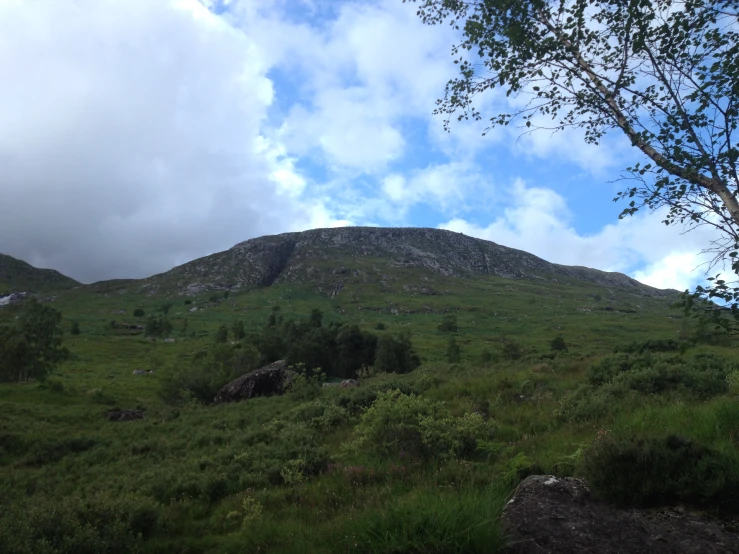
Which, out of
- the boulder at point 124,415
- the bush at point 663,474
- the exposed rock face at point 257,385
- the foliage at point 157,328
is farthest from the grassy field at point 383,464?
the foliage at point 157,328

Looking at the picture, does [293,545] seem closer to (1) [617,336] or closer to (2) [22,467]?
(2) [22,467]

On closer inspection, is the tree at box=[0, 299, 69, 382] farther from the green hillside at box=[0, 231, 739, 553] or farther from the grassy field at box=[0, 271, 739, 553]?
the grassy field at box=[0, 271, 739, 553]

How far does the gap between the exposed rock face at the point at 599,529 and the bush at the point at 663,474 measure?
0.25m

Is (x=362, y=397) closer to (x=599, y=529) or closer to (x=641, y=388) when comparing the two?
(x=641, y=388)

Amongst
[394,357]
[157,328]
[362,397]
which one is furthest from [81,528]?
[157,328]

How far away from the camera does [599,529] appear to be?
509 cm

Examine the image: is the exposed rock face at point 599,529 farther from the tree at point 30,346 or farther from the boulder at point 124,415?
the tree at point 30,346

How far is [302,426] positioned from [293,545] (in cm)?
1037

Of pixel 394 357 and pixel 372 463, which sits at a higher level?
pixel 394 357

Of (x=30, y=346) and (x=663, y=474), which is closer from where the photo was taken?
(x=663, y=474)

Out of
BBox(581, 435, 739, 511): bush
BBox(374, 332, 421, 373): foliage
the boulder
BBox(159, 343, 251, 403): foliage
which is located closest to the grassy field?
BBox(581, 435, 739, 511): bush

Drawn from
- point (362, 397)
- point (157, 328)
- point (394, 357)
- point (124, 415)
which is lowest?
point (124, 415)

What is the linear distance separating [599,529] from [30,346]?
63.8 metres

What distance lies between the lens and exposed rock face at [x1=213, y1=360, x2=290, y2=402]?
4006 centimetres
